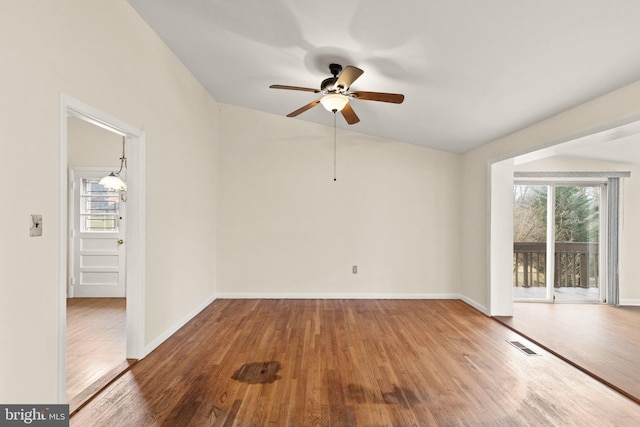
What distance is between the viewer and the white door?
16.3ft

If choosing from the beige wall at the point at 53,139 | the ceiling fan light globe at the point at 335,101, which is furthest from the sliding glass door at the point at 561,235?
the beige wall at the point at 53,139

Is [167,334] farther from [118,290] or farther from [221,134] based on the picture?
[221,134]

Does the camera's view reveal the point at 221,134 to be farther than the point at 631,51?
Yes

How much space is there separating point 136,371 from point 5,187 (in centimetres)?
177

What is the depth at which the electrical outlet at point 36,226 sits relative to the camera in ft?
5.81

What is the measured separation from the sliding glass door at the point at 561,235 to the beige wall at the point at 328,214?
1.06 m

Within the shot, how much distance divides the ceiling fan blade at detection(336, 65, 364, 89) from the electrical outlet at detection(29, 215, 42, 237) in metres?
2.20

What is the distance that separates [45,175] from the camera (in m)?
1.84

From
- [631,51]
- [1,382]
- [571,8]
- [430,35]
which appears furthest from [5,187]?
[631,51]

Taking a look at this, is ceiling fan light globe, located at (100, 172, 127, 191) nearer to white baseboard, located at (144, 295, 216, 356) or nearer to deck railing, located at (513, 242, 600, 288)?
white baseboard, located at (144, 295, 216, 356)

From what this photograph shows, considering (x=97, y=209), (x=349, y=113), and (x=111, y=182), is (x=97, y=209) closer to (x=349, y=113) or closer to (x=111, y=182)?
(x=111, y=182)

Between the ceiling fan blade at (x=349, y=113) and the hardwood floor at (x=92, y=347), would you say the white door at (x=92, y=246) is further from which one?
the ceiling fan blade at (x=349, y=113)

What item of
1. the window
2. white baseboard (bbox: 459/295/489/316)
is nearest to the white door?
the window

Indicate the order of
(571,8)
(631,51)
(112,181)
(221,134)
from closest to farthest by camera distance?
(571,8), (631,51), (112,181), (221,134)
